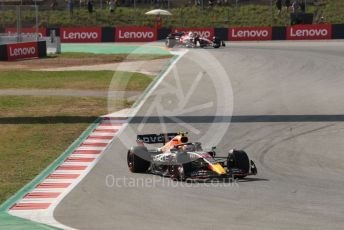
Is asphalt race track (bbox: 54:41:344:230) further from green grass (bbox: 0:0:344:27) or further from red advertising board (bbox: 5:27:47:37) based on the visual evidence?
red advertising board (bbox: 5:27:47:37)

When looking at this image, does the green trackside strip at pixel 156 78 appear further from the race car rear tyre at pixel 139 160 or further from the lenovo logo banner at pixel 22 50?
the race car rear tyre at pixel 139 160

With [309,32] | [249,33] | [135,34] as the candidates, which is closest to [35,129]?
[309,32]

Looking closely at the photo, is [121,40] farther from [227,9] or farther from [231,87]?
[231,87]

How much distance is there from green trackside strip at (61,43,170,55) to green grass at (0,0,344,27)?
21.0 ft

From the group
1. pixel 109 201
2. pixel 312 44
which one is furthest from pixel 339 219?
pixel 312 44

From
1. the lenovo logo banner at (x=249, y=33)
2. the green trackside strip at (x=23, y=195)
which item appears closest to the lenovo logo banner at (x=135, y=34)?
the lenovo logo banner at (x=249, y=33)

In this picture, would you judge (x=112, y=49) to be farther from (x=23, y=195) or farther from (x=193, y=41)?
(x=23, y=195)

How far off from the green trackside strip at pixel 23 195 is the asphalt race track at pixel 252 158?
63 centimetres

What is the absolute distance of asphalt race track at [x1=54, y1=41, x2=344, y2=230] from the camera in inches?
523

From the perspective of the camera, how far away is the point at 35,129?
24078mm

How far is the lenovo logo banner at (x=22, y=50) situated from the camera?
50656mm

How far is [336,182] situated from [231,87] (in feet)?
57.1

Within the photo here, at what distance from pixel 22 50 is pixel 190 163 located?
37.2 meters

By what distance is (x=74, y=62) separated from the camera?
48.0 m
